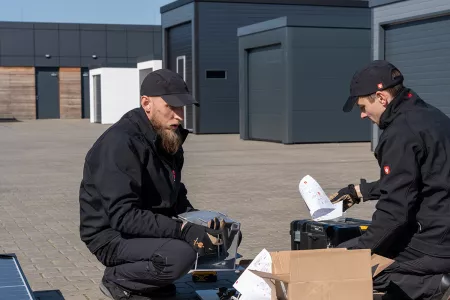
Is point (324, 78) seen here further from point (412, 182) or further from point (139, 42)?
point (139, 42)

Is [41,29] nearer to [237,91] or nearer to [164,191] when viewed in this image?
[237,91]

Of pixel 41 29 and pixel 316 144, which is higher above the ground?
pixel 41 29

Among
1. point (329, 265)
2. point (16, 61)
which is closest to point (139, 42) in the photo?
point (16, 61)

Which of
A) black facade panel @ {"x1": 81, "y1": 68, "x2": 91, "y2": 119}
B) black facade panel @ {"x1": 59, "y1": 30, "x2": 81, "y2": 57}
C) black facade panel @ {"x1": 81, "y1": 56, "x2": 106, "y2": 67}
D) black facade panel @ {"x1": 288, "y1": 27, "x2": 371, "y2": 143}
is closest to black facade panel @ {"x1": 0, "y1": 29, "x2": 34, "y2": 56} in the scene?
black facade panel @ {"x1": 59, "y1": 30, "x2": 81, "y2": 57}

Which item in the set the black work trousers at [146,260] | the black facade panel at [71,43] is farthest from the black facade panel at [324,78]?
the black facade panel at [71,43]

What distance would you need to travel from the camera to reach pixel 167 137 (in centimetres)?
524

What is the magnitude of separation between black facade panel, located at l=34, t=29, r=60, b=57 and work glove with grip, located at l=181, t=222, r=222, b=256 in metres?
49.3

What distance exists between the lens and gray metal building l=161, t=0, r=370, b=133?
1170 inches

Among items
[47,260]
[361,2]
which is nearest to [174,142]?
[47,260]

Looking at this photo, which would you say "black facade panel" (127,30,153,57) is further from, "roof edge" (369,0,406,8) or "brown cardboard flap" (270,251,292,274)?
"brown cardboard flap" (270,251,292,274)

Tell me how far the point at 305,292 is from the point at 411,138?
116 centimetres

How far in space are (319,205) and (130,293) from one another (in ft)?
4.70

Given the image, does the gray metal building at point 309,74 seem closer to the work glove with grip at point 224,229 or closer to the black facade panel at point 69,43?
the work glove with grip at point 224,229

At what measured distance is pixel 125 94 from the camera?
43.2 m
